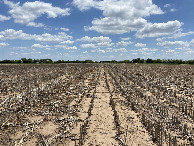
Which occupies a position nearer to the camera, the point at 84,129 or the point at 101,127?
the point at 84,129

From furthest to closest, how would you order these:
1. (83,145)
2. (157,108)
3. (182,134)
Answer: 1. (157,108)
2. (182,134)
3. (83,145)

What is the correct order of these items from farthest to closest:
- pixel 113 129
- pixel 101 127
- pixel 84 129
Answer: pixel 101 127 → pixel 113 129 → pixel 84 129

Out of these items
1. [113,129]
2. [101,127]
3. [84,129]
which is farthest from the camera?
[101,127]

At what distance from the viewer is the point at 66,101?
10.1 metres

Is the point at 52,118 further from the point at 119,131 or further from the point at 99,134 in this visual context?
the point at 119,131

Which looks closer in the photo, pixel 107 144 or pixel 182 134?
pixel 107 144

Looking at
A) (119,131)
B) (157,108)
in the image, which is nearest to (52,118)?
(119,131)

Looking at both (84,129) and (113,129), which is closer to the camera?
(84,129)

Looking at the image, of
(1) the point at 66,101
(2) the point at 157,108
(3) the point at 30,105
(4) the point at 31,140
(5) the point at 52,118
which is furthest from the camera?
(1) the point at 66,101

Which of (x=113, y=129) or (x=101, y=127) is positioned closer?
(x=113, y=129)

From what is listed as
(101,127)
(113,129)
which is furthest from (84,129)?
(113,129)

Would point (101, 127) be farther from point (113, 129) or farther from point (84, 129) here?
point (84, 129)

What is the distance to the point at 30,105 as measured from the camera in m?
9.16

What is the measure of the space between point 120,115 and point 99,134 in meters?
2.04
